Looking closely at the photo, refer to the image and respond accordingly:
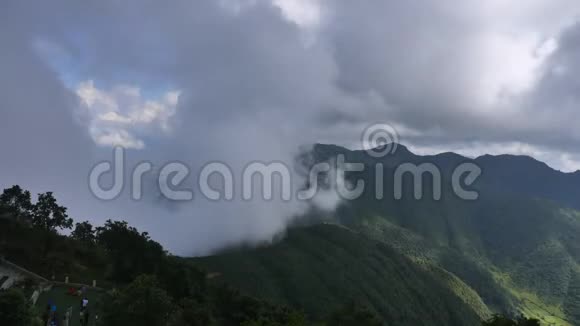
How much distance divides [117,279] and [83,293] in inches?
788

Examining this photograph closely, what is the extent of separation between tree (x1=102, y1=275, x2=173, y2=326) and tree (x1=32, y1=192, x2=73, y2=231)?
79.2 meters

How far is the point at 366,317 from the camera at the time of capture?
82.1 m

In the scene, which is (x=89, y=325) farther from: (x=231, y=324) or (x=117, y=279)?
(x=117, y=279)

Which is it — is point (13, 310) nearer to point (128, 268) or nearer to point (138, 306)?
point (138, 306)

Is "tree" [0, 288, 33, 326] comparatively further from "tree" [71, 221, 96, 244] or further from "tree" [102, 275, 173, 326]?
"tree" [71, 221, 96, 244]

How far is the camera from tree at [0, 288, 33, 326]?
138 ft

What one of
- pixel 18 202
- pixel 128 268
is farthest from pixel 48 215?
pixel 128 268

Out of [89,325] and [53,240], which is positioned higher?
[53,240]

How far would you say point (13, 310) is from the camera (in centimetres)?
4244

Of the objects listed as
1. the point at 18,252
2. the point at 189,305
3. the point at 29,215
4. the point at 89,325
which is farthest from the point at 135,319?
the point at 29,215

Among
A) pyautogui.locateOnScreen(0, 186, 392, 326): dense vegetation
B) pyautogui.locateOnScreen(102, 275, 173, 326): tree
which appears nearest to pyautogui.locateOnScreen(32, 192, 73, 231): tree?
pyautogui.locateOnScreen(0, 186, 392, 326): dense vegetation

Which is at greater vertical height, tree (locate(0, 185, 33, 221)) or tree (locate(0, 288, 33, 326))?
tree (locate(0, 185, 33, 221))

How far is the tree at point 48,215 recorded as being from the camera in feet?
393

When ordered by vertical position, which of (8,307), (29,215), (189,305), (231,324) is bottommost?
(231,324)
